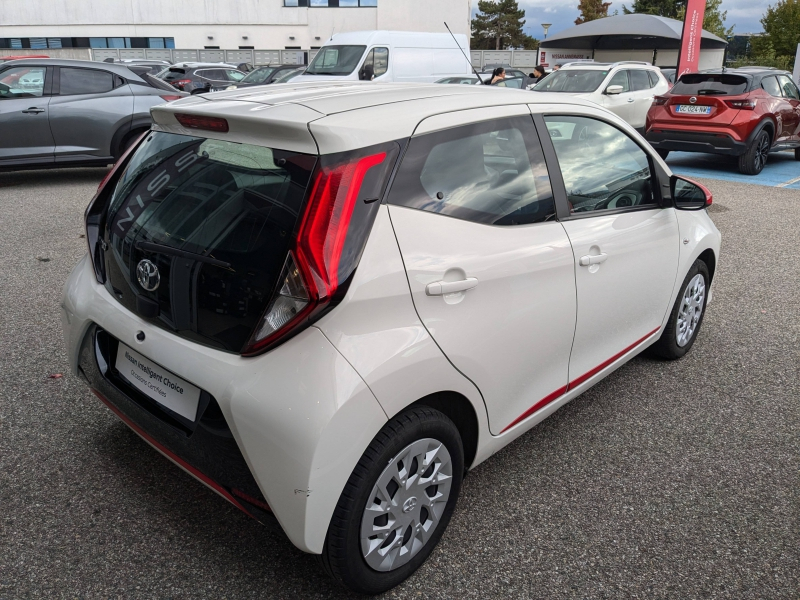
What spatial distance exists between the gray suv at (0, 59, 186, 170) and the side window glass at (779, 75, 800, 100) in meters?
10.4

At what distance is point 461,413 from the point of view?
236 centimetres

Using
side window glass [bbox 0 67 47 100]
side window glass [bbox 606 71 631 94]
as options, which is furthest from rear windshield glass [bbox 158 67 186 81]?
side window glass [bbox 606 71 631 94]

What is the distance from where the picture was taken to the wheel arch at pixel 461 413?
7.22ft

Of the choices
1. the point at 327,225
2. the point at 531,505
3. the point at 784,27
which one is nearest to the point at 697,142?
the point at 531,505

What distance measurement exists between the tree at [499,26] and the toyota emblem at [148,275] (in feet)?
278

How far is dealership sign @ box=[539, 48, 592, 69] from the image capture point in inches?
1289

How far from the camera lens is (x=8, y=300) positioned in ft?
15.9

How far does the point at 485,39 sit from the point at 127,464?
287 ft

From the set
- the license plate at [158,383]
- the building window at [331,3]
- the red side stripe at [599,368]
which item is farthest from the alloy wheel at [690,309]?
the building window at [331,3]

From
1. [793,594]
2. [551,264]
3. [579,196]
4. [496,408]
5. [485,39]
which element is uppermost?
[485,39]

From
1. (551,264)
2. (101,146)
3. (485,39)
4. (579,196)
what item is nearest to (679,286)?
(579,196)

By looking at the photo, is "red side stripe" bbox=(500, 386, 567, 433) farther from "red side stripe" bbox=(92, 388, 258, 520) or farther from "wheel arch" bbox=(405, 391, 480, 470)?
"red side stripe" bbox=(92, 388, 258, 520)

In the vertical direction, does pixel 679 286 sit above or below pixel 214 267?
below

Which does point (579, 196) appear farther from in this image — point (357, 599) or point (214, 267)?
point (357, 599)
